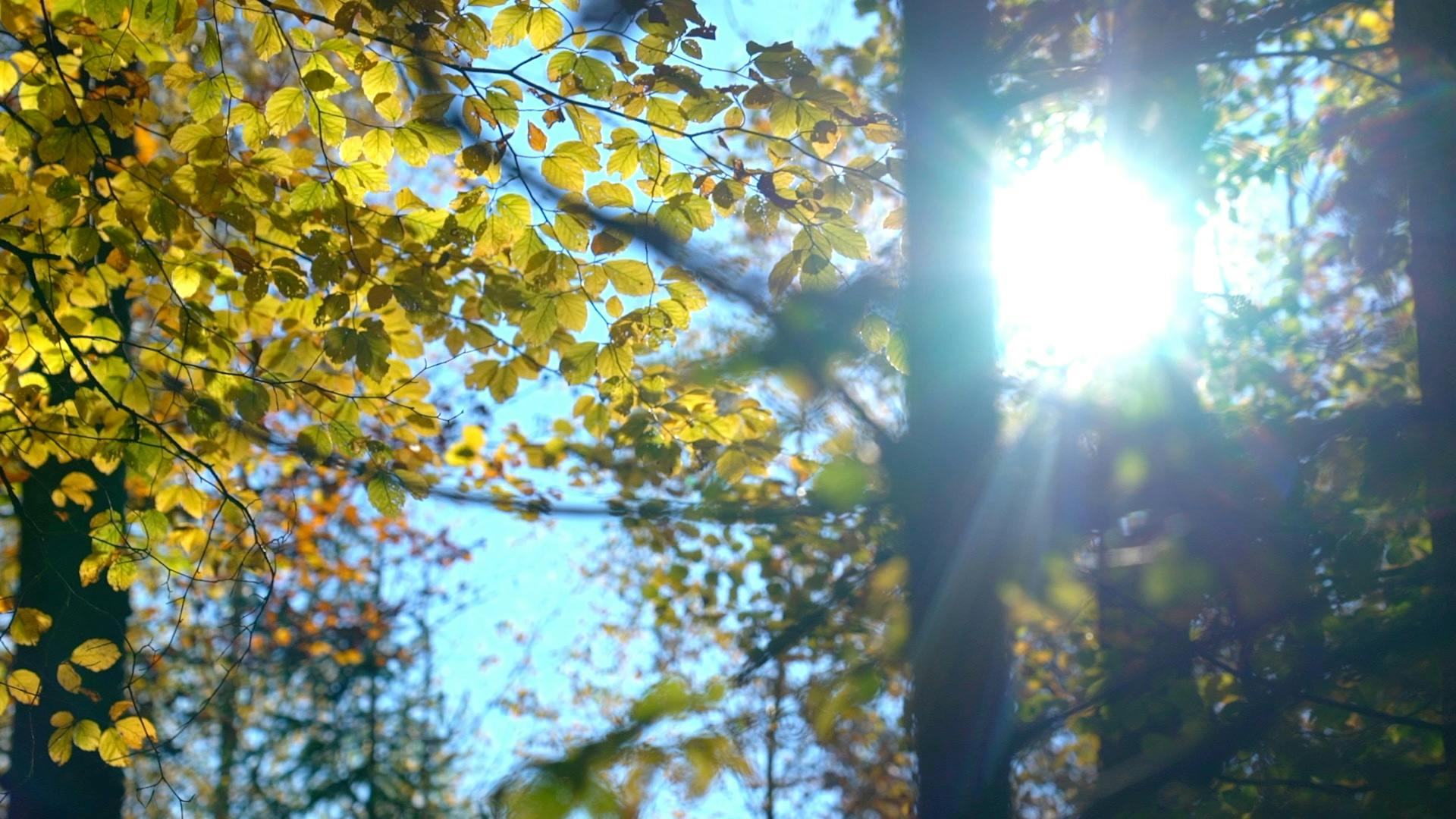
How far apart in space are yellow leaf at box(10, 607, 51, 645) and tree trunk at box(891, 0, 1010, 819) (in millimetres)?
2980

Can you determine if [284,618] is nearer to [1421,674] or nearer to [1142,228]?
[1142,228]

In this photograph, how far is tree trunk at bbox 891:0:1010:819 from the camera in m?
2.28

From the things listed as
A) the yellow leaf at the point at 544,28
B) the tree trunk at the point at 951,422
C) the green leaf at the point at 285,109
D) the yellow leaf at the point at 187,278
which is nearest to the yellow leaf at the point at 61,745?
the yellow leaf at the point at 187,278

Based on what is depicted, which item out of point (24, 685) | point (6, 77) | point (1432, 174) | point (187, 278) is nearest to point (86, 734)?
point (24, 685)

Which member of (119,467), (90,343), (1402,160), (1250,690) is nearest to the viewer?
(1250,690)

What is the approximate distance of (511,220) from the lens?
3.25 metres

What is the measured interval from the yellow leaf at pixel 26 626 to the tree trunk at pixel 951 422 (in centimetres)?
298

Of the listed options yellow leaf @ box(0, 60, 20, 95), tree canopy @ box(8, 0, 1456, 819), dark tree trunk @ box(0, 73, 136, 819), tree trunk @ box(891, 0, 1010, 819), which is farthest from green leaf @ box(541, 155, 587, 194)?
dark tree trunk @ box(0, 73, 136, 819)

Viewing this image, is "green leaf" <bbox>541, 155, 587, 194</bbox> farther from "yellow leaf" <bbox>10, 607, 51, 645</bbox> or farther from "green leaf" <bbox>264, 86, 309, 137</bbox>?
"yellow leaf" <bbox>10, 607, 51, 645</bbox>

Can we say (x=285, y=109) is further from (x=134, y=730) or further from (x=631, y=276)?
(x=134, y=730)

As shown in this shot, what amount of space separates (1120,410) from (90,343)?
451 cm

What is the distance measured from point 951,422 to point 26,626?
3.16 metres

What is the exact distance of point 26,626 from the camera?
129 inches

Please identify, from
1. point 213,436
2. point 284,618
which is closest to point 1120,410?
point 213,436
